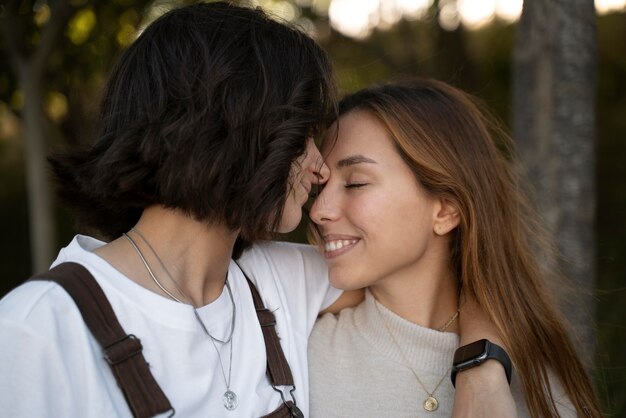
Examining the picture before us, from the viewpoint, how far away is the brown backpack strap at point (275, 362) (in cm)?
220

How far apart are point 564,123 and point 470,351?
126cm

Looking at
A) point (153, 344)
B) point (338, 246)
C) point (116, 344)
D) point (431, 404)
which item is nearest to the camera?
point (116, 344)

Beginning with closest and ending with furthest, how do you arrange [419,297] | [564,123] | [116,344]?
[116,344], [419,297], [564,123]

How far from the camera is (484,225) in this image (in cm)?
258

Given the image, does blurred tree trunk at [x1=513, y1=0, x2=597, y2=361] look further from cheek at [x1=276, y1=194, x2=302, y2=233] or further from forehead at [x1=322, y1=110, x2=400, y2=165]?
cheek at [x1=276, y1=194, x2=302, y2=233]

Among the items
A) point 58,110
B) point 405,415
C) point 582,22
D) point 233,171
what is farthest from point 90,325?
point 58,110

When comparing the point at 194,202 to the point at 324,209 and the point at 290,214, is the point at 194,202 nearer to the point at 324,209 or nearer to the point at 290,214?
the point at 290,214

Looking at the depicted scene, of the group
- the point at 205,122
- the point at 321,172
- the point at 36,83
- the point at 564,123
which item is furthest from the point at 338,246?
the point at 36,83

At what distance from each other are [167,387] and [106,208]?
628 millimetres

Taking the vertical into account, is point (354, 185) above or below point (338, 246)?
above

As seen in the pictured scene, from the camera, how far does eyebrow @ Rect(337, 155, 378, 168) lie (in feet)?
8.20

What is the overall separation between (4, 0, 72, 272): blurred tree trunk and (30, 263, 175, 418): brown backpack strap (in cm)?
326

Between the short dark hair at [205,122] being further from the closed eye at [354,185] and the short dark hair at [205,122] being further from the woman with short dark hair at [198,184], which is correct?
the closed eye at [354,185]

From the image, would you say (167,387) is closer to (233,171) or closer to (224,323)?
(224,323)
